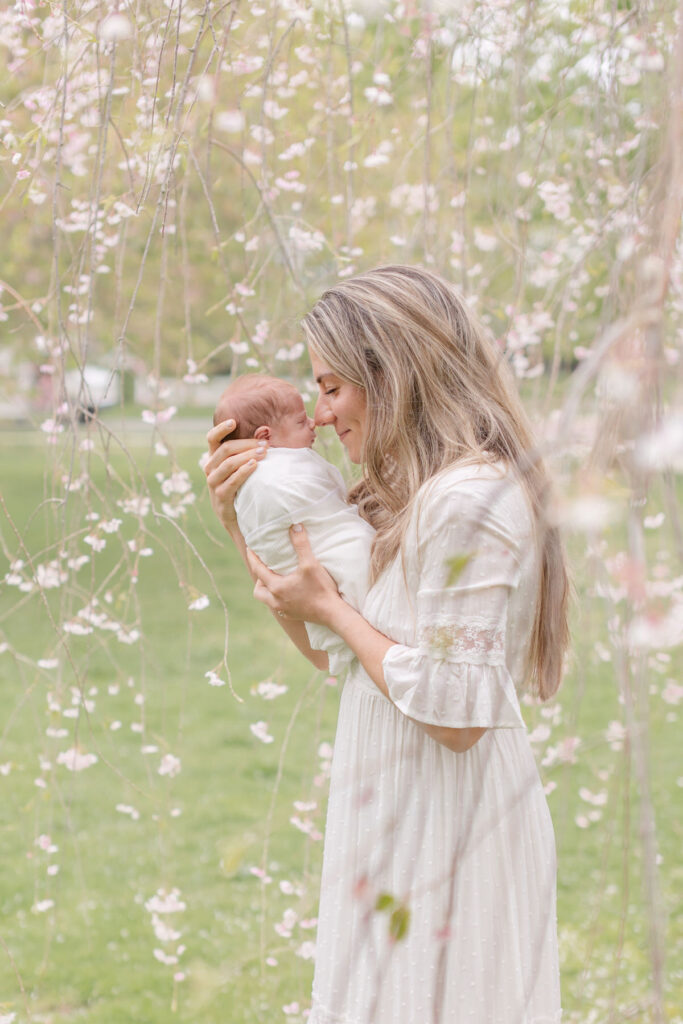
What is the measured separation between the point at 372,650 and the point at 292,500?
302 millimetres

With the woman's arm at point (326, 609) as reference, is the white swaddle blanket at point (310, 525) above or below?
above

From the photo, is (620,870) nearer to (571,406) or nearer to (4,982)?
(4,982)

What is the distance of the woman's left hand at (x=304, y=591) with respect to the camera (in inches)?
60.0

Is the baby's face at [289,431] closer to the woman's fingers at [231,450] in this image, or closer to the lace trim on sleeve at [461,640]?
the woman's fingers at [231,450]

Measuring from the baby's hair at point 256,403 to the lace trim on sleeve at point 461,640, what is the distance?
0.55 meters

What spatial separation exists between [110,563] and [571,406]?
7.29m

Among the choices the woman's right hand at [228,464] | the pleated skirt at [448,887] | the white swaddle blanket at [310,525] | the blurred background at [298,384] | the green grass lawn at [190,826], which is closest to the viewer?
the blurred background at [298,384]

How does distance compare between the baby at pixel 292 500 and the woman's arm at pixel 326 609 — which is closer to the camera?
the woman's arm at pixel 326 609

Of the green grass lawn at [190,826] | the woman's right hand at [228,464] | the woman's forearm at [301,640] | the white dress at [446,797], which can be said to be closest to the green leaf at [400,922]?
the green grass lawn at [190,826]

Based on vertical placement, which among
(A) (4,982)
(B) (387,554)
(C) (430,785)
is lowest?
(A) (4,982)

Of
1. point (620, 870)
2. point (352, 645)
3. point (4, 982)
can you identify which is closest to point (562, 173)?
point (620, 870)

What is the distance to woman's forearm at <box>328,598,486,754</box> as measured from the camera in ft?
4.51

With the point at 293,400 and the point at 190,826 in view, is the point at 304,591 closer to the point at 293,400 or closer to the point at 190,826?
the point at 293,400

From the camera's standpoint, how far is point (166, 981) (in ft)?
9.77
